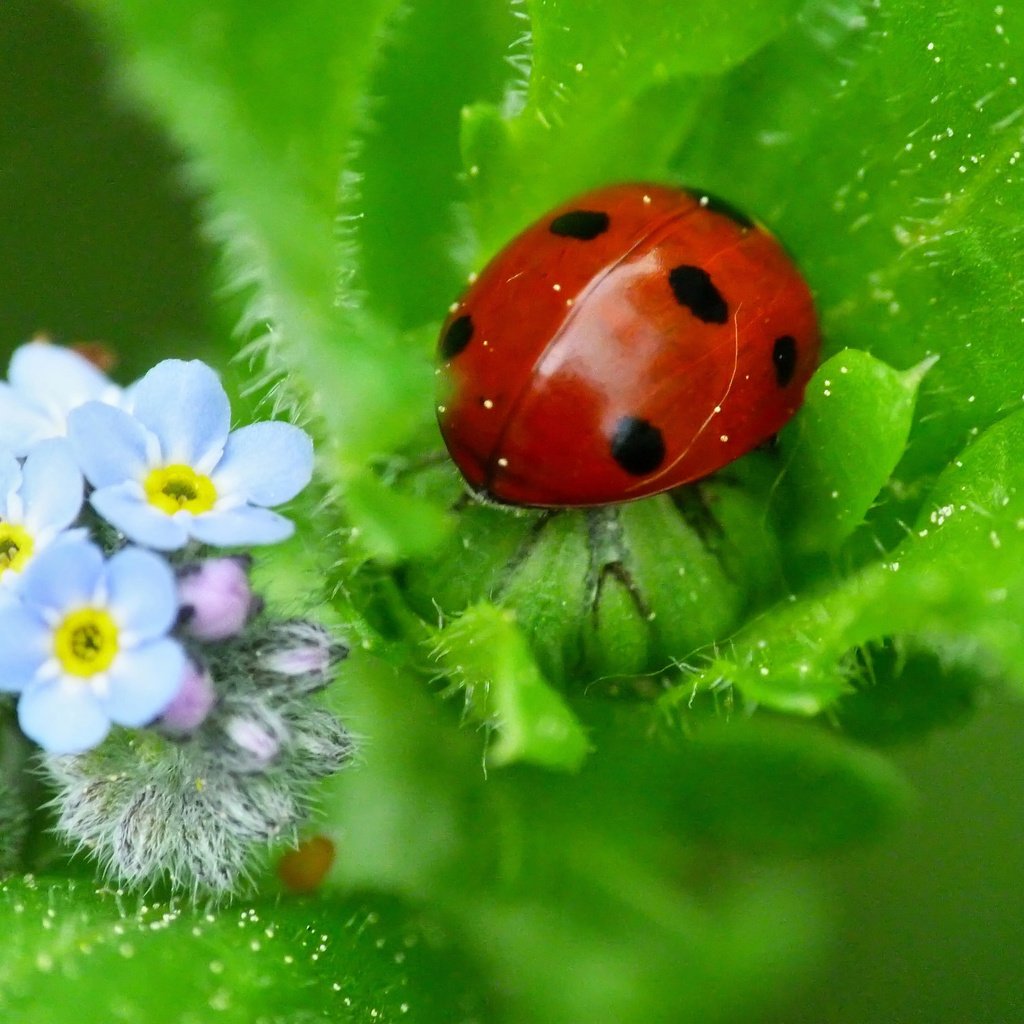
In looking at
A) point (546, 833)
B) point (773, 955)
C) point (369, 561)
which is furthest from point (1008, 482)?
point (773, 955)

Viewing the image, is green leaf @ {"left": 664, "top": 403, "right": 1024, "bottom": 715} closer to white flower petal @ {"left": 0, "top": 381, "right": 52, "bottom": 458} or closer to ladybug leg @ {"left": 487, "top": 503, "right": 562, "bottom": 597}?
ladybug leg @ {"left": 487, "top": 503, "right": 562, "bottom": 597}

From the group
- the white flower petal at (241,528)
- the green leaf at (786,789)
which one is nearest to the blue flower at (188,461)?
the white flower petal at (241,528)

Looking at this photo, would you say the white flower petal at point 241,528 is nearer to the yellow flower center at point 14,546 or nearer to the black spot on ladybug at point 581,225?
the yellow flower center at point 14,546

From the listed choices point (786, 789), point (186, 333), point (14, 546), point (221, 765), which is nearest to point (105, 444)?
point (14, 546)

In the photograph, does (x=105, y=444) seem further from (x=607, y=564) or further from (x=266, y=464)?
(x=607, y=564)

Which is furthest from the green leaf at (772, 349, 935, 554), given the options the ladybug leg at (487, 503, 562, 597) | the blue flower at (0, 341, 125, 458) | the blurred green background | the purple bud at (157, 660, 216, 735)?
the blurred green background

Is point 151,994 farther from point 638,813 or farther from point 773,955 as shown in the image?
point 773,955
